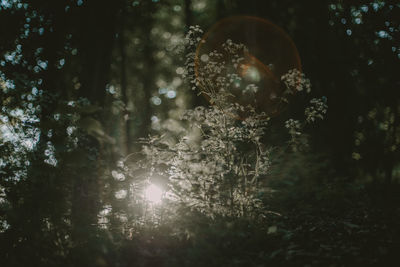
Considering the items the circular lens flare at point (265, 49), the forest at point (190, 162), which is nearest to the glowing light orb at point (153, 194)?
the forest at point (190, 162)

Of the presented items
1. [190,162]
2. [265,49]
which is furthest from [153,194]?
[265,49]

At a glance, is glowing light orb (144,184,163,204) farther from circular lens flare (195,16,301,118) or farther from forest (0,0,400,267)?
circular lens flare (195,16,301,118)

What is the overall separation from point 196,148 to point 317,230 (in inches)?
80.4

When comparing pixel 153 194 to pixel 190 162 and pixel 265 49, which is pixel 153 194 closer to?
pixel 190 162

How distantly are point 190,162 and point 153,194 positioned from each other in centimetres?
66

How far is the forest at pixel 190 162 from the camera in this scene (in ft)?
11.1

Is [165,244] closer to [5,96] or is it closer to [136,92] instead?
[5,96]

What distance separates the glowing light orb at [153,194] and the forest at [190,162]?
0.06 ft

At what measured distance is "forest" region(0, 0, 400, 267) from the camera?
11.1ft

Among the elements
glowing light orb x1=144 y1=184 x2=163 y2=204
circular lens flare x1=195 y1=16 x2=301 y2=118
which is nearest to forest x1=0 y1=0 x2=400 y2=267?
glowing light orb x1=144 y1=184 x2=163 y2=204

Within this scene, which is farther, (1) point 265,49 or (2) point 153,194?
(1) point 265,49

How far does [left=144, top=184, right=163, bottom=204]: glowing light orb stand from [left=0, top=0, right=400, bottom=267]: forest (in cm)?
2

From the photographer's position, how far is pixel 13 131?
4180mm

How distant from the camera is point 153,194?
13.2 feet
